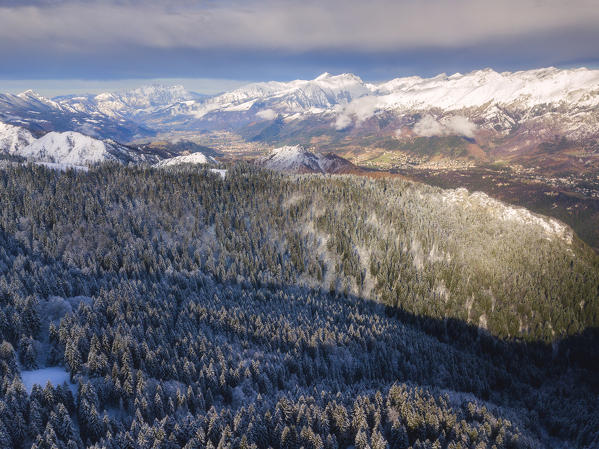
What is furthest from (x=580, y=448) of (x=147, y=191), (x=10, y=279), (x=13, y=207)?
(x=13, y=207)

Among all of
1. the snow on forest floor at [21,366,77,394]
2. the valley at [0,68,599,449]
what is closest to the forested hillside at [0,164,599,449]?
the valley at [0,68,599,449]

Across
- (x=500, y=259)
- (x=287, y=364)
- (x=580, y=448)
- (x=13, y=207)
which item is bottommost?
(x=580, y=448)

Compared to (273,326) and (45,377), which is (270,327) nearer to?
(273,326)

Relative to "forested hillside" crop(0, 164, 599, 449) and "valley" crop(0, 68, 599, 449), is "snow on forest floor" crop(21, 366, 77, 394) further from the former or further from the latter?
"forested hillside" crop(0, 164, 599, 449)

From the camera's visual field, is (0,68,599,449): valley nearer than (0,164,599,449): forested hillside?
Yes

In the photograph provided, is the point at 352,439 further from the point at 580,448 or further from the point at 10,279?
the point at 10,279
